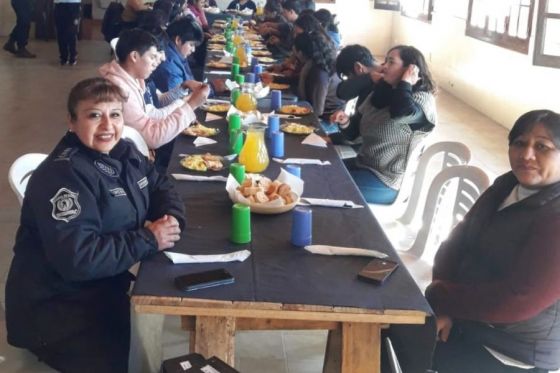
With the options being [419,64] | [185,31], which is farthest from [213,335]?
[185,31]

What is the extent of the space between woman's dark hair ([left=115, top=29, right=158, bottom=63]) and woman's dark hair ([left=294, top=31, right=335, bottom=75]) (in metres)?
1.33

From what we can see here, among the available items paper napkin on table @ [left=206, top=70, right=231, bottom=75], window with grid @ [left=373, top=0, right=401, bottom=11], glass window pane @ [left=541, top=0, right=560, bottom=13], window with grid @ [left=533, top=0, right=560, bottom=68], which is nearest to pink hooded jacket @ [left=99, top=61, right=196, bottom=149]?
paper napkin on table @ [left=206, top=70, right=231, bottom=75]

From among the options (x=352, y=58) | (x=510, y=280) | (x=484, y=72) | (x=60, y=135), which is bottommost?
(x=60, y=135)

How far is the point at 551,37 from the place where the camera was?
518 centimetres

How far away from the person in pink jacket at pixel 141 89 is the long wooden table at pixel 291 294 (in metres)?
0.86

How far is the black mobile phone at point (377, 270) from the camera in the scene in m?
1.60

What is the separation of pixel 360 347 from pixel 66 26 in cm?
742

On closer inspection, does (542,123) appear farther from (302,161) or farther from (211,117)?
(211,117)

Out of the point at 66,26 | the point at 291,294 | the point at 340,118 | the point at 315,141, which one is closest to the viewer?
the point at 291,294

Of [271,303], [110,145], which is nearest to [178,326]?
[110,145]

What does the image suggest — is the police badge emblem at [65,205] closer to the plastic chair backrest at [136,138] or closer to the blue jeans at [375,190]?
the plastic chair backrest at [136,138]

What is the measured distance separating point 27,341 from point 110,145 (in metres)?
0.57

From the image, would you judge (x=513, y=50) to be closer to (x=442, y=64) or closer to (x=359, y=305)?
(x=442, y=64)

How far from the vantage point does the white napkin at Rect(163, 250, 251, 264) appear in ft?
5.38
